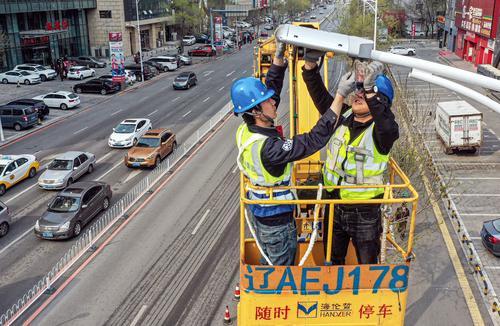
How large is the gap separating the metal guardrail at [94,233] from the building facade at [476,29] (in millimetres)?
36874

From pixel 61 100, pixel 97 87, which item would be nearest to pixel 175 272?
pixel 61 100

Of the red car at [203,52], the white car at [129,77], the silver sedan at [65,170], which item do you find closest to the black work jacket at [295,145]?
the silver sedan at [65,170]

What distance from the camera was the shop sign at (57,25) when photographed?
64.2 metres

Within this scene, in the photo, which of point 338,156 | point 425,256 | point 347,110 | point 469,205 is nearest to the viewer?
point 338,156

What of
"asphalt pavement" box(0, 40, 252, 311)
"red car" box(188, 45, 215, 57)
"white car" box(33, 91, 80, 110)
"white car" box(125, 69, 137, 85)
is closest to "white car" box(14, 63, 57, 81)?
"white car" box(125, 69, 137, 85)

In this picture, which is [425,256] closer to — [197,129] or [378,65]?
[378,65]

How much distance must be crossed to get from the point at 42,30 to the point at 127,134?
121ft

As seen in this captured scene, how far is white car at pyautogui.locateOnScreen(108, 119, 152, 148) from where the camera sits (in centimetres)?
3491

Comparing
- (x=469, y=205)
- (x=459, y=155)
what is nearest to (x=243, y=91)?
(x=469, y=205)

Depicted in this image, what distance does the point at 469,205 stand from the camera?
2508 cm

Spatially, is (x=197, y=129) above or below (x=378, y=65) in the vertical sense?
below

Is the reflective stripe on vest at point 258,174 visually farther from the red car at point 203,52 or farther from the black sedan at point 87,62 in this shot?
the red car at point 203,52

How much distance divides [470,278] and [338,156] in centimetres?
1385

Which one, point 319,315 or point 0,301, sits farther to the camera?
point 0,301
